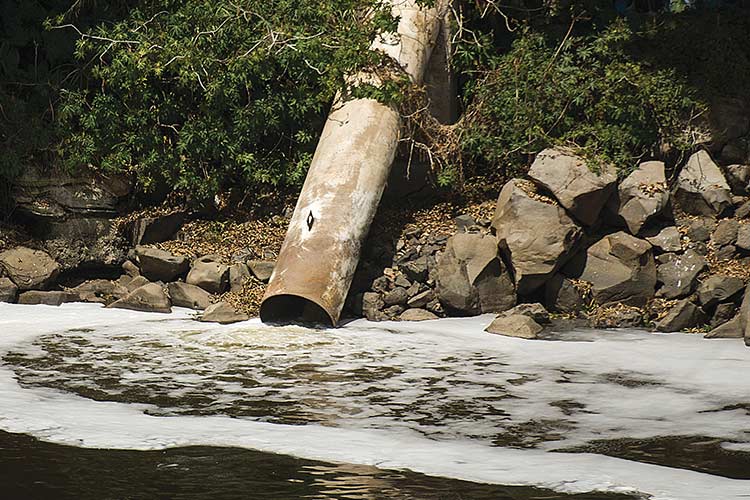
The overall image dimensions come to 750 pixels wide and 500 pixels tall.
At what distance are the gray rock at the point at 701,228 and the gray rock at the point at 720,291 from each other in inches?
31.5

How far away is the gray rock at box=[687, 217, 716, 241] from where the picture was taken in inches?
412

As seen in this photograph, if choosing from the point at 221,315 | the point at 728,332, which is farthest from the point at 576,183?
the point at 221,315

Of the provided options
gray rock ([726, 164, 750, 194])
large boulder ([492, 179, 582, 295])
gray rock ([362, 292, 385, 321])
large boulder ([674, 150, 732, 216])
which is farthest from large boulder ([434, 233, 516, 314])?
gray rock ([726, 164, 750, 194])

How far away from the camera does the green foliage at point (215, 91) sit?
11766mm

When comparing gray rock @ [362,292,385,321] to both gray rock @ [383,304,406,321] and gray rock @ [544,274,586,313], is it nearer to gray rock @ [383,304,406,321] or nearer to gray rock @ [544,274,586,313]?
gray rock @ [383,304,406,321]

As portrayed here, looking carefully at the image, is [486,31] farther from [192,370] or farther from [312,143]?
[192,370]

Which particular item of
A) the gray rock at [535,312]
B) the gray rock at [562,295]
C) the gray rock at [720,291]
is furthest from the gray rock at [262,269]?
the gray rock at [720,291]

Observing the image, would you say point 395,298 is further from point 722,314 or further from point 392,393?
point 392,393

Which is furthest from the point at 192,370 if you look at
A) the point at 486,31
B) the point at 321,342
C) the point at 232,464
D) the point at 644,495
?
the point at 486,31

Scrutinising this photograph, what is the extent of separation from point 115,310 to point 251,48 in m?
3.37

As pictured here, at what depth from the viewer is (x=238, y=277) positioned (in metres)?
10.8

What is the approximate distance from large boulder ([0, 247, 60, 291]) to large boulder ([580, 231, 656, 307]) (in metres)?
5.41

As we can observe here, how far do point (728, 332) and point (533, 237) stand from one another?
2.00 meters

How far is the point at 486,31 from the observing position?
507 inches
